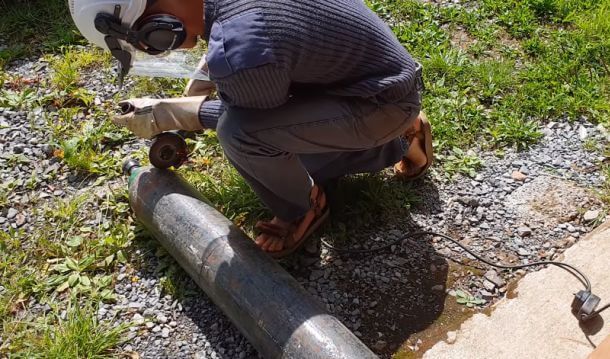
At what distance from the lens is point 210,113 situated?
127 inches

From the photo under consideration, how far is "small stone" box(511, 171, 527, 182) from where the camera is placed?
346 centimetres

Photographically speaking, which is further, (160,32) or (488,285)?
(488,285)

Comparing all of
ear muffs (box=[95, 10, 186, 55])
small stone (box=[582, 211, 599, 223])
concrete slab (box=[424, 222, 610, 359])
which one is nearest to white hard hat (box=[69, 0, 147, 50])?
ear muffs (box=[95, 10, 186, 55])

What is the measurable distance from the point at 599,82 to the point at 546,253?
1.43 meters

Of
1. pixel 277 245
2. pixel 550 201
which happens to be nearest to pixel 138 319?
pixel 277 245

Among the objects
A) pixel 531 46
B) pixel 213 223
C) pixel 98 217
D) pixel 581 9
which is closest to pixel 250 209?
pixel 213 223

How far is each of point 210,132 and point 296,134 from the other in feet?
4.18

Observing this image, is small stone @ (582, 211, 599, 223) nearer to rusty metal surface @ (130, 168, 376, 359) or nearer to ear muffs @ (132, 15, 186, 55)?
rusty metal surface @ (130, 168, 376, 359)

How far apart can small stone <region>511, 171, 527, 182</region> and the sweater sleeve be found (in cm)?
154

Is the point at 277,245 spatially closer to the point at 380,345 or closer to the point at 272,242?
the point at 272,242

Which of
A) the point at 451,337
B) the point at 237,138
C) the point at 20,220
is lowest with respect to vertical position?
the point at 20,220

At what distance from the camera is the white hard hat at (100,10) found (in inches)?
90.7

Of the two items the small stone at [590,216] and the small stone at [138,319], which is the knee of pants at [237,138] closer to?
the small stone at [138,319]

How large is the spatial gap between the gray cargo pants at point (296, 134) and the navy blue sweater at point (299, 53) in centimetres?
7
